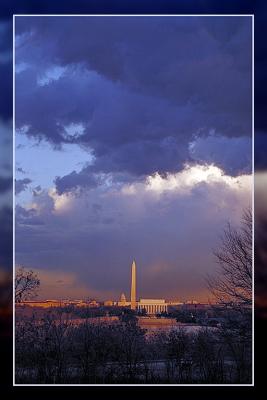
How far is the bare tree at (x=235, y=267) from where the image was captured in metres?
5.46

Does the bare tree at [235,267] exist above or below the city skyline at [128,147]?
below

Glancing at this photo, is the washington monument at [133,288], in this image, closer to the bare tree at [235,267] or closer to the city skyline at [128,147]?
the city skyline at [128,147]

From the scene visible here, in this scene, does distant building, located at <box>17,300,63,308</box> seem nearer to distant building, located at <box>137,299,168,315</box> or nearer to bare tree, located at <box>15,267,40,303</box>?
bare tree, located at <box>15,267,40,303</box>

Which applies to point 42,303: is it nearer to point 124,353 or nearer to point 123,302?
point 123,302

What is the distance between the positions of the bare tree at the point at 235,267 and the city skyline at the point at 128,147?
0.28ft

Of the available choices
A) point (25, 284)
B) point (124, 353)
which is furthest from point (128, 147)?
point (124, 353)

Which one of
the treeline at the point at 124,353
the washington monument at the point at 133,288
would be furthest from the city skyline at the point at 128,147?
the treeline at the point at 124,353

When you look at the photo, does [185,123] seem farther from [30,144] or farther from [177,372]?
[177,372]

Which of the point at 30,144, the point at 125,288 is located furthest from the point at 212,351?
the point at 30,144

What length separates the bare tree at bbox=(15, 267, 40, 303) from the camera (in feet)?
17.8

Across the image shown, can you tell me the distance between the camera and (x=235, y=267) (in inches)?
222

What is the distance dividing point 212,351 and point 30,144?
91.3 inches

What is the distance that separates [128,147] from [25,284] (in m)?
1.42

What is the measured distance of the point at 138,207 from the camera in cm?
552
